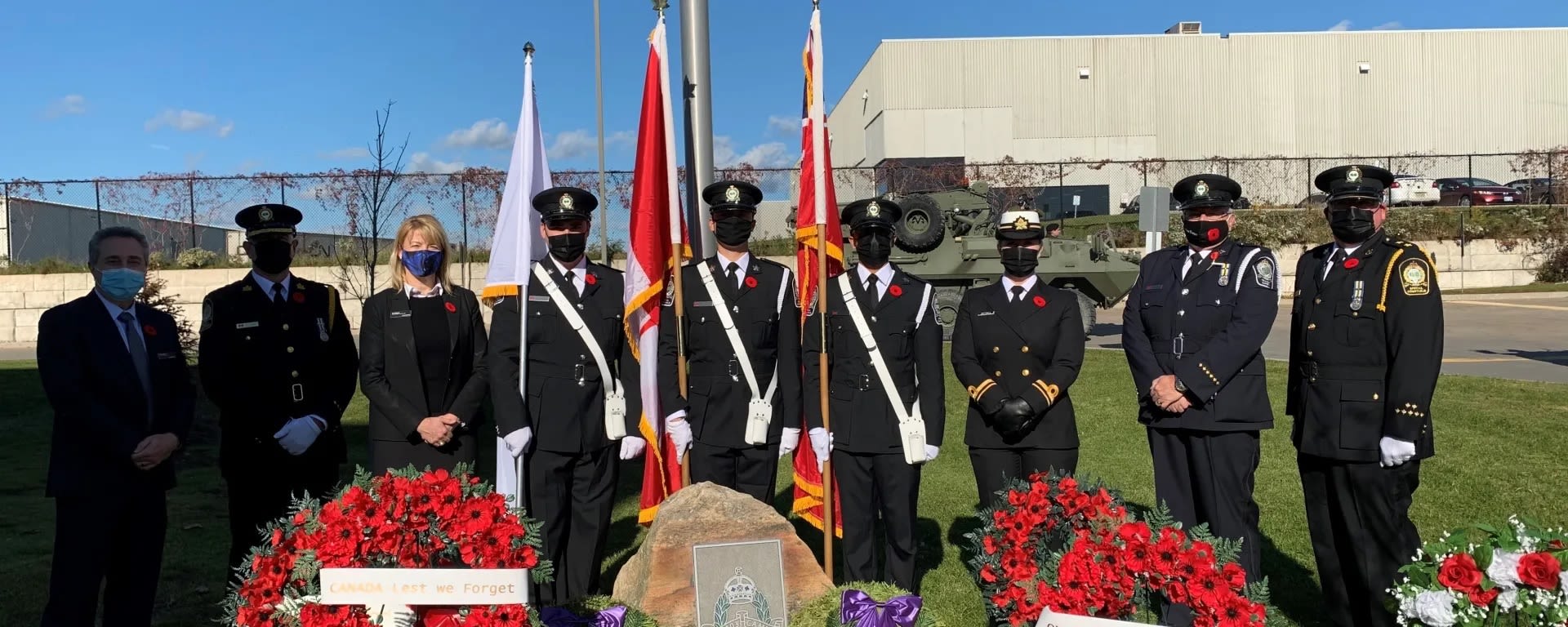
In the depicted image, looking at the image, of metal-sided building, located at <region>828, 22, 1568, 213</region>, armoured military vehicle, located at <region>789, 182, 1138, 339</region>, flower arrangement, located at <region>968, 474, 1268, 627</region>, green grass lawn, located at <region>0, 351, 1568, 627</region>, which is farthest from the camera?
metal-sided building, located at <region>828, 22, 1568, 213</region>

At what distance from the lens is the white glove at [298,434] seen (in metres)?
4.08

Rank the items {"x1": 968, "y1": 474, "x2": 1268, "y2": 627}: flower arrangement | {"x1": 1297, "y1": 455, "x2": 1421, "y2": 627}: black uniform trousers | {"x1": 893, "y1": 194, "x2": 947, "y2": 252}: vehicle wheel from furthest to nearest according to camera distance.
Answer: {"x1": 893, "y1": 194, "x2": 947, "y2": 252}: vehicle wheel < {"x1": 1297, "y1": 455, "x2": 1421, "y2": 627}: black uniform trousers < {"x1": 968, "y1": 474, "x2": 1268, "y2": 627}: flower arrangement

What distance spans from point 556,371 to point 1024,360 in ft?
6.77

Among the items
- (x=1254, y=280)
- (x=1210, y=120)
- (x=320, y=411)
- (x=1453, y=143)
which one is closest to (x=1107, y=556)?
(x=1254, y=280)

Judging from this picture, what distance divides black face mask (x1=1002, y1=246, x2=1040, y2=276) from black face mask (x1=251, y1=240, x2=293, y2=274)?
10.00 feet

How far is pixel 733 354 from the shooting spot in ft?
15.0

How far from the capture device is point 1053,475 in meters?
3.98

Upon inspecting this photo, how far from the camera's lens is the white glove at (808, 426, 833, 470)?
4.56 meters

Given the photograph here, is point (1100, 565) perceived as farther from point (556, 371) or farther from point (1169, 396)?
point (556, 371)

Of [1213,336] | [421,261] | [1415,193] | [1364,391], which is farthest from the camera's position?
[1415,193]

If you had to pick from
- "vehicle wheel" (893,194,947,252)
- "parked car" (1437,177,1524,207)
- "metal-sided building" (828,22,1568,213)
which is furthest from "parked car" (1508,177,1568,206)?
"vehicle wheel" (893,194,947,252)

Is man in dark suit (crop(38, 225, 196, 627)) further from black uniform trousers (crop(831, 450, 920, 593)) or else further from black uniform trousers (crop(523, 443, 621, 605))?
black uniform trousers (crop(831, 450, 920, 593))

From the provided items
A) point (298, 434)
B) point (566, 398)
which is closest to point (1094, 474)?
point (566, 398)

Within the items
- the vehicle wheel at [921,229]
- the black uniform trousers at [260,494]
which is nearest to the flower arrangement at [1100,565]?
the black uniform trousers at [260,494]
